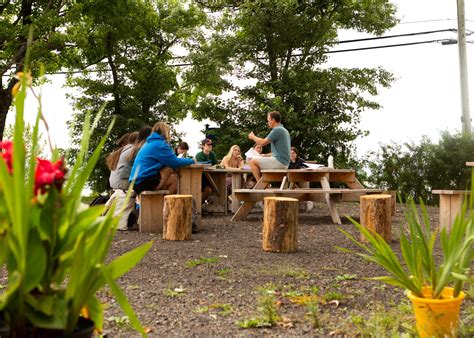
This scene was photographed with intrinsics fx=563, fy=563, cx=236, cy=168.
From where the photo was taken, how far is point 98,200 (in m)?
8.02

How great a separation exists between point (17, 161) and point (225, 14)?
1908cm

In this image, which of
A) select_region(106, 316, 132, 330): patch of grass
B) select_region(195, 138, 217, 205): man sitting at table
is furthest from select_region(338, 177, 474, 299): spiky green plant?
select_region(195, 138, 217, 205): man sitting at table

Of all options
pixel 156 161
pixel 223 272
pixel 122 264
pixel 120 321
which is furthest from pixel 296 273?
pixel 156 161

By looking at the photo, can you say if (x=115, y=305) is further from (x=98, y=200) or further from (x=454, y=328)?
(x=98, y=200)

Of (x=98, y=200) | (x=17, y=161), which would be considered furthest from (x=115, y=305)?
(x=98, y=200)

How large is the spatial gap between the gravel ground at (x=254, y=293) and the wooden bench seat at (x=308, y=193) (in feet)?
5.60

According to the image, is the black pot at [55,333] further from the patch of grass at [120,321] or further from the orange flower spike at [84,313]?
the patch of grass at [120,321]

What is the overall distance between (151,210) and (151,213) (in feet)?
0.13

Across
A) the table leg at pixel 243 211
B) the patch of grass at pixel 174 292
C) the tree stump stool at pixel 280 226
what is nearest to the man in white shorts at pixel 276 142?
the table leg at pixel 243 211

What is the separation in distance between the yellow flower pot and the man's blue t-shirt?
647 centimetres

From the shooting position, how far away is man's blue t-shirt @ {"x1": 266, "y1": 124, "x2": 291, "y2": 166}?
9.23 meters

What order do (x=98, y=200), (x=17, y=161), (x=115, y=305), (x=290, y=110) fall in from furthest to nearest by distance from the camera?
(x=290, y=110), (x=98, y=200), (x=115, y=305), (x=17, y=161)

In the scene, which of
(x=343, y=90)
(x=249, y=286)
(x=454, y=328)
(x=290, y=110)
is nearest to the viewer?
(x=454, y=328)

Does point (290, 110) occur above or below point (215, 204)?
above
